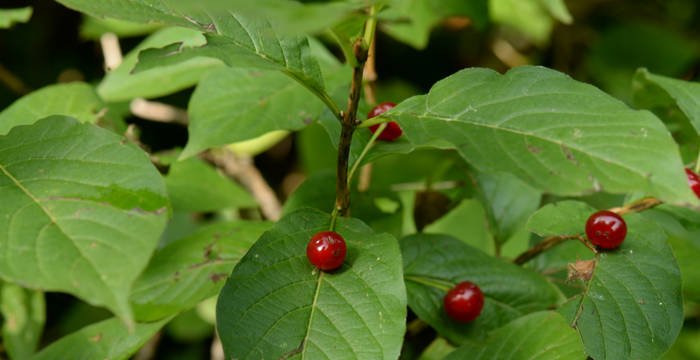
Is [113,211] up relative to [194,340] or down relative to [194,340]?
up

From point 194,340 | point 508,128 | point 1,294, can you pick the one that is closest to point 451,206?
point 508,128

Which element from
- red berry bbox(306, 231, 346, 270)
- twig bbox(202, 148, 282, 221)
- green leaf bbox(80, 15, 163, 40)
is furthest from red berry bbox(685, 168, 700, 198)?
green leaf bbox(80, 15, 163, 40)

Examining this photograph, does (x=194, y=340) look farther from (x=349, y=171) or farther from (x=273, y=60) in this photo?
(x=273, y=60)

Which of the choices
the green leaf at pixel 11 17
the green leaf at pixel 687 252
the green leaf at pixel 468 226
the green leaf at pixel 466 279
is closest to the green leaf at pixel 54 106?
the green leaf at pixel 11 17

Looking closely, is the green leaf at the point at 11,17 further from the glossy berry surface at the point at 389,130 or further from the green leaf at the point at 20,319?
the glossy berry surface at the point at 389,130

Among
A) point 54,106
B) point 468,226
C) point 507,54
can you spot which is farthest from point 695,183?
point 507,54
